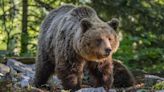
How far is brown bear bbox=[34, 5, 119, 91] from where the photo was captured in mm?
6562

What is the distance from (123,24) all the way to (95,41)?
240 inches

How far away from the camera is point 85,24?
665 centimetres

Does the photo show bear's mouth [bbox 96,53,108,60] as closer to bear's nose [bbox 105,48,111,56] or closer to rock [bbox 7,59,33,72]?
bear's nose [bbox 105,48,111,56]

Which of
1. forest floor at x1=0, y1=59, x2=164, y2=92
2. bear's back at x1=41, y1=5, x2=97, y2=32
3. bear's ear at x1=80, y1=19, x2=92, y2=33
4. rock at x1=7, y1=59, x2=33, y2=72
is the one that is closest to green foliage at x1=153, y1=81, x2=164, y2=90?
forest floor at x1=0, y1=59, x2=164, y2=92

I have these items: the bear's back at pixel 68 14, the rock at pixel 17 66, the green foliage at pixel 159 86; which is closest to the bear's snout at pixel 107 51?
the green foliage at pixel 159 86

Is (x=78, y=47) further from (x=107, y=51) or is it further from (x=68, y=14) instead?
(x=68, y=14)

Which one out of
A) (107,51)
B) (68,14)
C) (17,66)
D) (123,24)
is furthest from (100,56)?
(123,24)

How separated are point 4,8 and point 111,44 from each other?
648 centimetres

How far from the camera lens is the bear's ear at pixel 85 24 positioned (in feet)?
21.8

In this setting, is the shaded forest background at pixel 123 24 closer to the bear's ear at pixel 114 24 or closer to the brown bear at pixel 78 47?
the brown bear at pixel 78 47

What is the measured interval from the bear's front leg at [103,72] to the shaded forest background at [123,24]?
13.8 ft

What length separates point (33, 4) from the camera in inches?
483

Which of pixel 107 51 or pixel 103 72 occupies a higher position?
pixel 107 51

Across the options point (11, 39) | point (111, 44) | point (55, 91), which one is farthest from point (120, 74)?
point (11, 39)
